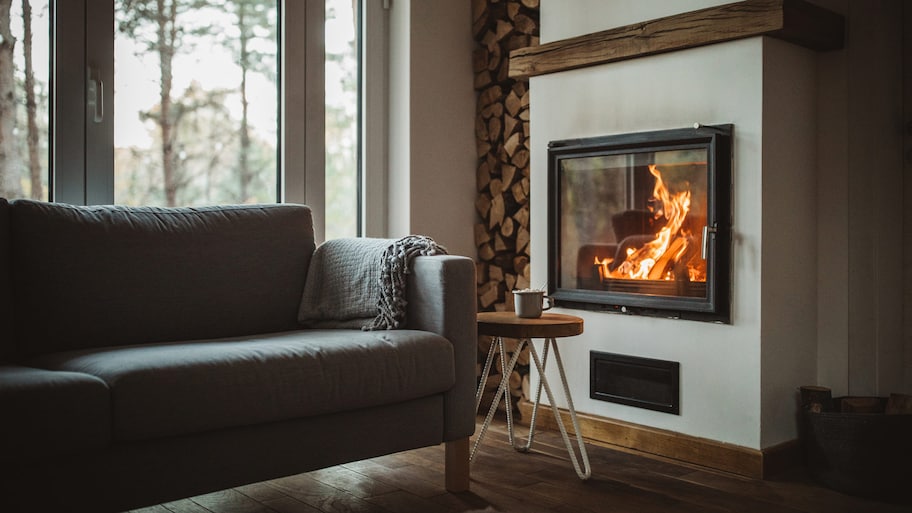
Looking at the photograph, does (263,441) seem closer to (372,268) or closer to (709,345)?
(372,268)

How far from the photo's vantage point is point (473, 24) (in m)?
4.00

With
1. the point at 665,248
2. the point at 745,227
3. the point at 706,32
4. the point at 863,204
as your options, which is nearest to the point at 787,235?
the point at 745,227

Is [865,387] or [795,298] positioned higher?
[795,298]

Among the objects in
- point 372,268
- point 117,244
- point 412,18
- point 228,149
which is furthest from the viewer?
point 412,18

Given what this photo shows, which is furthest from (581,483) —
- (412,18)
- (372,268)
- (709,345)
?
(412,18)

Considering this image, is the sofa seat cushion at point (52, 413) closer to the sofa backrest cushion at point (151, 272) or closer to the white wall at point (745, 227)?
the sofa backrest cushion at point (151, 272)

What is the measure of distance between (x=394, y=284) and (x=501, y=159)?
144 cm

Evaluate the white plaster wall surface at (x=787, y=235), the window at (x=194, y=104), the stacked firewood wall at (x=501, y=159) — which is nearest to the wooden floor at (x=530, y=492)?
the white plaster wall surface at (x=787, y=235)

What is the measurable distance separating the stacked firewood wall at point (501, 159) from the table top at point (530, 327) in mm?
925

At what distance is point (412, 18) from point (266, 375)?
215 cm

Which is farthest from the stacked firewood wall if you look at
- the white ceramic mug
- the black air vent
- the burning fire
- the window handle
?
the window handle

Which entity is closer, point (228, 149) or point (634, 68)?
point (634, 68)

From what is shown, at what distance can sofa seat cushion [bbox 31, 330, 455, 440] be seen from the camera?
1.95 m

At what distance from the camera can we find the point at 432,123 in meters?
3.85
